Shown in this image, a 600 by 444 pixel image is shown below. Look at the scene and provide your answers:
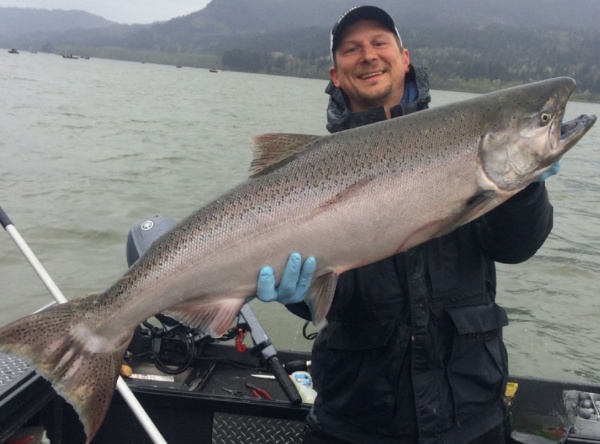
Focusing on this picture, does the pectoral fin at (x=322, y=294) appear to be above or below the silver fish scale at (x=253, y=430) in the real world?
above

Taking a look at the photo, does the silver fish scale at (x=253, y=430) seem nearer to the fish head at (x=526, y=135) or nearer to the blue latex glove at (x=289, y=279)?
the blue latex glove at (x=289, y=279)

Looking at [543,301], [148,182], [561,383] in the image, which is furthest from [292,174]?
[148,182]

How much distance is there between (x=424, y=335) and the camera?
2725 mm

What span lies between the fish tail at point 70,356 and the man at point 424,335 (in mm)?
777

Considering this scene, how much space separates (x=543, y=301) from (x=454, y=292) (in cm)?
776

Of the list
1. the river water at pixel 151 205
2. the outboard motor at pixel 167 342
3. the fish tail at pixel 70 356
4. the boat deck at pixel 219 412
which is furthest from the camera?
the river water at pixel 151 205

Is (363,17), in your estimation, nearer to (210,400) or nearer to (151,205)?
(210,400)

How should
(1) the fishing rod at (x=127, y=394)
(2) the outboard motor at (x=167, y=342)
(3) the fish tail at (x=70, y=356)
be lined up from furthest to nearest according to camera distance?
(2) the outboard motor at (x=167, y=342), (1) the fishing rod at (x=127, y=394), (3) the fish tail at (x=70, y=356)

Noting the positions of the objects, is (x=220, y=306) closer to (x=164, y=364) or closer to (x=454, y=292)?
(x=454, y=292)

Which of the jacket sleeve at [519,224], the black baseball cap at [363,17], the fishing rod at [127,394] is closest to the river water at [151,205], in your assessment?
the fishing rod at [127,394]

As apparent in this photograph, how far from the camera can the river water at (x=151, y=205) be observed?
27.8ft

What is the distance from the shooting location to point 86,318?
8.72 ft

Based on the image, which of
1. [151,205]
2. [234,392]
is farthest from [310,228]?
[151,205]

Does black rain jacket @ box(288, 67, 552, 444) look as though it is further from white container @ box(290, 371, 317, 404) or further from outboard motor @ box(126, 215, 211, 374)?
outboard motor @ box(126, 215, 211, 374)
